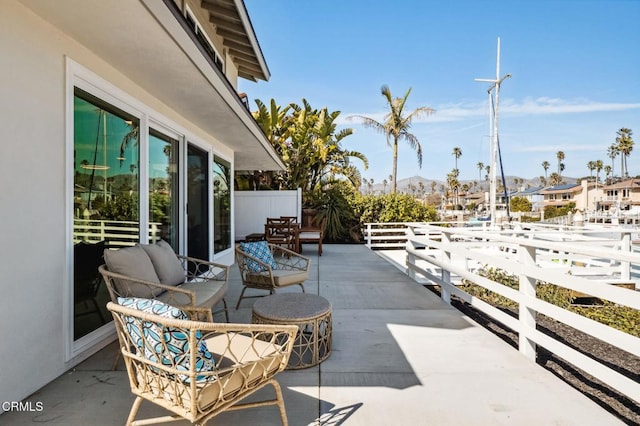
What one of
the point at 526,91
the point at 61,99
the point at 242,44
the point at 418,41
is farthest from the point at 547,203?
the point at 61,99

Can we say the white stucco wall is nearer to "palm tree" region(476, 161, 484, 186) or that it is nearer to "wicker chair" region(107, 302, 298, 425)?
"wicker chair" region(107, 302, 298, 425)

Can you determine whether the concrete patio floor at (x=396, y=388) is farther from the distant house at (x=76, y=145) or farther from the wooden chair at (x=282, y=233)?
the wooden chair at (x=282, y=233)

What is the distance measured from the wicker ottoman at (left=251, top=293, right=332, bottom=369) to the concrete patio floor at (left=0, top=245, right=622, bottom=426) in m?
0.10

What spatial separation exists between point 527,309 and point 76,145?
411 cm

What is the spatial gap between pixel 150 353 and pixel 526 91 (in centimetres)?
2657

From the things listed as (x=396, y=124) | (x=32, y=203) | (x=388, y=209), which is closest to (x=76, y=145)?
(x=32, y=203)

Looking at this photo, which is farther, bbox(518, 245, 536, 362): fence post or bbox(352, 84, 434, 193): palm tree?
bbox(352, 84, 434, 193): palm tree

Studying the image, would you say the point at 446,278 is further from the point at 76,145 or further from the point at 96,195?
the point at 76,145

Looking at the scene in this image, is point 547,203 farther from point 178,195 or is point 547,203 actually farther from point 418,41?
point 178,195

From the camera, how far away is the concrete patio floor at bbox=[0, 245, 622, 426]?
2.17 m

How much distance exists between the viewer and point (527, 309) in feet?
10.3

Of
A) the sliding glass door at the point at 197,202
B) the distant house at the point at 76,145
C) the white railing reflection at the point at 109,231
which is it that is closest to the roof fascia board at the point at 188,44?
the distant house at the point at 76,145

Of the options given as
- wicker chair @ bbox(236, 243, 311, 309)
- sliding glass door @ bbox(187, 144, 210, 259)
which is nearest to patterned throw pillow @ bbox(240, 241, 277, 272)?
wicker chair @ bbox(236, 243, 311, 309)

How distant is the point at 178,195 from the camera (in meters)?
5.18
